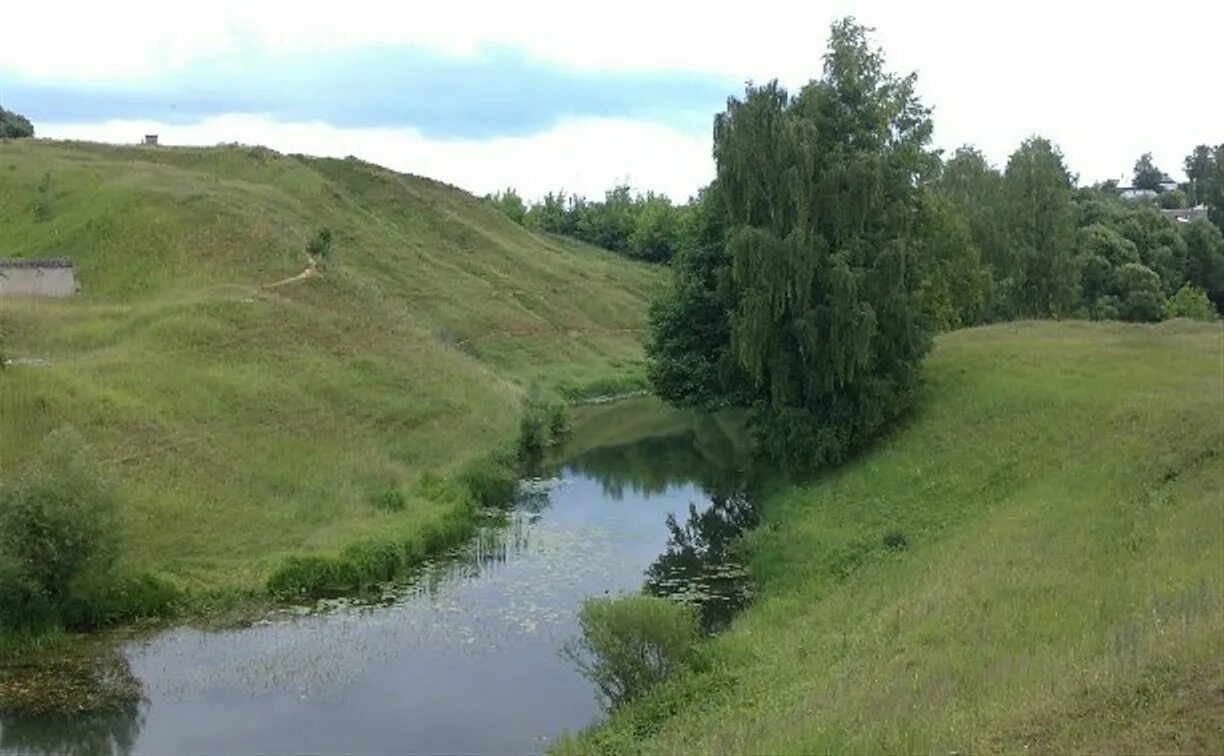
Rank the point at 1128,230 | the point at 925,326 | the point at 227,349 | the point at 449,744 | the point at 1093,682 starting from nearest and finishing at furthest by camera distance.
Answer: the point at 1093,682 → the point at 449,744 → the point at 925,326 → the point at 227,349 → the point at 1128,230

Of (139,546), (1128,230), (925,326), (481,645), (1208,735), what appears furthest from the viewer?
(1128,230)

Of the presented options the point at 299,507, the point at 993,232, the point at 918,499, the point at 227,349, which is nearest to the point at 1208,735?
the point at 918,499

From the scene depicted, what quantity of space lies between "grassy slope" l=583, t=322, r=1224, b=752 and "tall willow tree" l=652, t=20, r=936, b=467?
207cm

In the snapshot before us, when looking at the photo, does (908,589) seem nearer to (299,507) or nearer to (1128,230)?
(299,507)

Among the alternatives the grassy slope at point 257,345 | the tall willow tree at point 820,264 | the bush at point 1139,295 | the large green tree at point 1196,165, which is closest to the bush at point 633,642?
the grassy slope at point 257,345

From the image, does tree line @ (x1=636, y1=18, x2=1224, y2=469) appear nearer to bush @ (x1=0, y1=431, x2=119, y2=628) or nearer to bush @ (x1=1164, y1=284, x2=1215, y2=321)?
bush @ (x1=0, y1=431, x2=119, y2=628)

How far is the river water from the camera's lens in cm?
2233

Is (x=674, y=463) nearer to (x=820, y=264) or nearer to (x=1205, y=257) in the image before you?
(x=820, y=264)

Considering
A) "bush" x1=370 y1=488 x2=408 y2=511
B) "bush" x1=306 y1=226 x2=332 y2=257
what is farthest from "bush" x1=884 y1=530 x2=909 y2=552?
"bush" x1=306 y1=226 x2=332 y2=257

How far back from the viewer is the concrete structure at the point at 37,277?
5938cm

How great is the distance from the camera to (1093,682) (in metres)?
14.2

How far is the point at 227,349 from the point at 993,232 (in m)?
41.6

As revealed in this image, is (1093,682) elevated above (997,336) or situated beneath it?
situated beneath

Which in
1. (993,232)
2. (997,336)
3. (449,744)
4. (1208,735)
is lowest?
(449,744)
